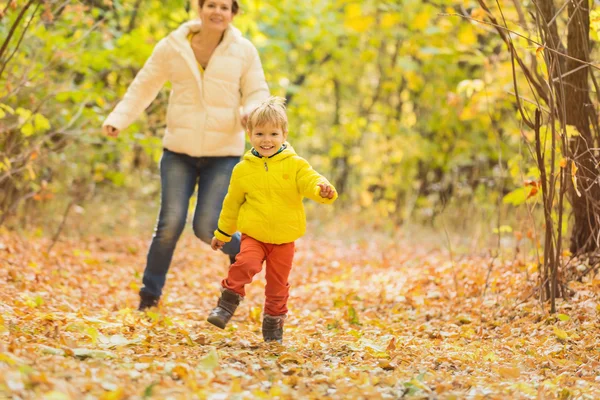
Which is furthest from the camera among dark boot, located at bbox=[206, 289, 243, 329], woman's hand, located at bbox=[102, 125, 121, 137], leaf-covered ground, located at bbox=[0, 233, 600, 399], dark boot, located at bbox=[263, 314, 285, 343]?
woman's hand, located at bbox=[102, 125, 121, 137]

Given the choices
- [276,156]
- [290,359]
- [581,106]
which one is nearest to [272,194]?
[276,156]

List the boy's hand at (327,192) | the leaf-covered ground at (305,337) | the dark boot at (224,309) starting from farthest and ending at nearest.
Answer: the dark boot at (224,309)
the boy's hand at (327,192)
the leaf-covered ground at (305,337)

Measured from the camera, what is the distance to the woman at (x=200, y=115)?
4.70m

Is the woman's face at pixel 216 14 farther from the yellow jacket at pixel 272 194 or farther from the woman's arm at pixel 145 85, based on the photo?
the yellow jacket at pixel 272 194

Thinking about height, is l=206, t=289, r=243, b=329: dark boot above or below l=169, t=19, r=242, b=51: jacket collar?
below

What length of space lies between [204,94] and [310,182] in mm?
1387

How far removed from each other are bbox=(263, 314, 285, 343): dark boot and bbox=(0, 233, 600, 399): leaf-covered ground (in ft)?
0.33

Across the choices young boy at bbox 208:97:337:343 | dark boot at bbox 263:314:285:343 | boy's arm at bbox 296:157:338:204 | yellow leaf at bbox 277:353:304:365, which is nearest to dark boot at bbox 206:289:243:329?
young boy at bbox 208:97:337:343

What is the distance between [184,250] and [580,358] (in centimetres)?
604

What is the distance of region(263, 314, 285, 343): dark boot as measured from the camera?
13.0 ft

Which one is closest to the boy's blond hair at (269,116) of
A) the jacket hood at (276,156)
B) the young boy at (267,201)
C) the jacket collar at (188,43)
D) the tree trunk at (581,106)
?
the young boy at (267,201)

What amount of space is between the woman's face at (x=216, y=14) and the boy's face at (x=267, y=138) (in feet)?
3.90

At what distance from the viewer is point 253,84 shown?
479 centimetres

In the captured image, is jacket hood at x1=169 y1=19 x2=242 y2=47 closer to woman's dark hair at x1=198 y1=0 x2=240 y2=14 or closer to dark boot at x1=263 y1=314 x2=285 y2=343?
woman's dark hair at x1=198 y1=0 x2=240 y2=14
